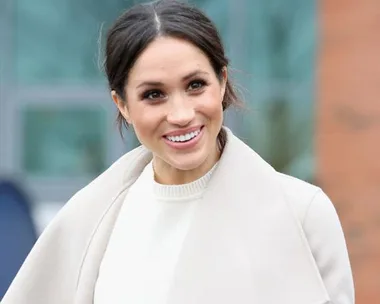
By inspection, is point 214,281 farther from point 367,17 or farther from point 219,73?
point 367,17

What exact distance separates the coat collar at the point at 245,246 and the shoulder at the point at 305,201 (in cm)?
2

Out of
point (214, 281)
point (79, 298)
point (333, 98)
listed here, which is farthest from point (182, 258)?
point (333, 98)

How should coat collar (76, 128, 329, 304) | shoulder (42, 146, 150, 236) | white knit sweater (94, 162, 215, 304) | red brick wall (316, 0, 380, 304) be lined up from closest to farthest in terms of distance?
coat collar (76, 128, 329, 304), white knit sweater (94, 162, 215, 304), shoulder (42, 146, 150, 236), red brick wall (316, 0, 380, 304)

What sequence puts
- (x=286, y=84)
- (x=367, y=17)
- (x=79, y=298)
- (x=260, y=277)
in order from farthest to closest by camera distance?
1. (x=286, y=84)
2. (x=367, y=17)
3. (x=79, y=298)
4. (x=260, y=277)

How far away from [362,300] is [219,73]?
4.00 m

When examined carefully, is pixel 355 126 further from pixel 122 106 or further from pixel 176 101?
pixel 176 101

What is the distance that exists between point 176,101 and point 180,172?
24 centimetres

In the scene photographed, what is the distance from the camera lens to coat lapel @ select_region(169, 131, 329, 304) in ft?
8.70

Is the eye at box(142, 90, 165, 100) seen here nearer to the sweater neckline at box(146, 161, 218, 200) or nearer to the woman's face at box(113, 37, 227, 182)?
the woman's face at box(113, 37, 227, 182)

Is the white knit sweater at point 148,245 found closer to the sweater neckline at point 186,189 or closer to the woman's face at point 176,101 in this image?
the sweater neckline at point 186,189

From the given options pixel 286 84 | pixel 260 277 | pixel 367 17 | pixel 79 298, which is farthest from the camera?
pixel 286 84

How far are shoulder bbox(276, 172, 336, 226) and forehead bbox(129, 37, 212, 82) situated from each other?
32cm

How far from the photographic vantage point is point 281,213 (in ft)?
8.79

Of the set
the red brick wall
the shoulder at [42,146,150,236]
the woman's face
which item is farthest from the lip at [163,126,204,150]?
the red brick wall
